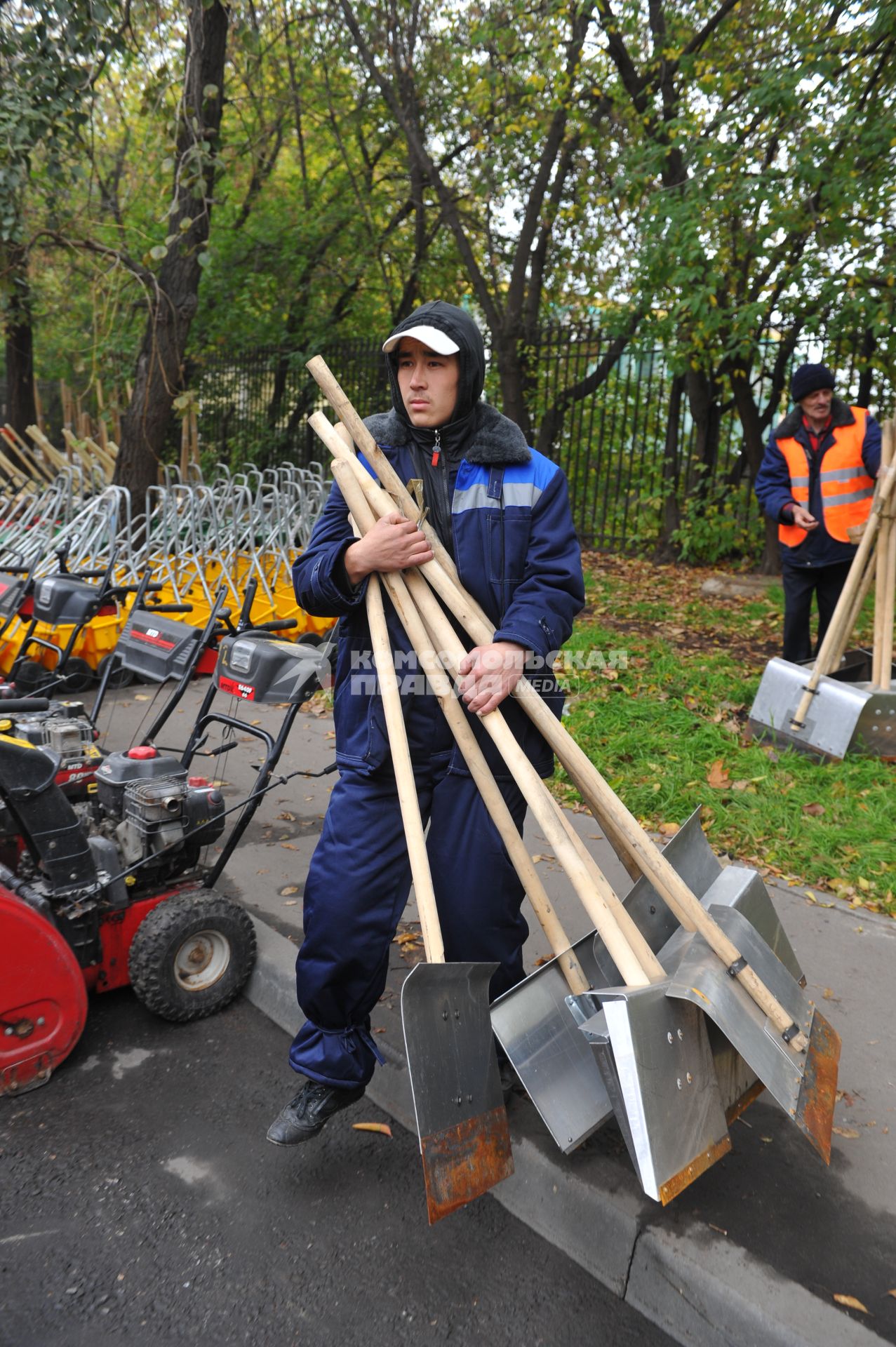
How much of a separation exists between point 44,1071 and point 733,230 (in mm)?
8666

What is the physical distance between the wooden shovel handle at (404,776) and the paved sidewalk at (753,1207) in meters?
0.76

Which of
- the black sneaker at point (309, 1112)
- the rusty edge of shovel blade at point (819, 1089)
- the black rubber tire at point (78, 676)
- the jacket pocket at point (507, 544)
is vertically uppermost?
the jacket pocket at point (507, 544)

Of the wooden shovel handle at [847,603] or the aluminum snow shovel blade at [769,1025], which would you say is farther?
the wooden shovel handle at [847,603]

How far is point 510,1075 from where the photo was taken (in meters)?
2.88

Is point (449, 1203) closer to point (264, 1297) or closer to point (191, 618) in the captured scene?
point (264, 1297)

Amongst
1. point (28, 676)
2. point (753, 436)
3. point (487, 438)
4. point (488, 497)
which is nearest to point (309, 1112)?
point (488, 497)

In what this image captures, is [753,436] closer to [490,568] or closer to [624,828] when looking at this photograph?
[490,568]

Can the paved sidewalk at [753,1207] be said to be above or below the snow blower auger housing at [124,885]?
below

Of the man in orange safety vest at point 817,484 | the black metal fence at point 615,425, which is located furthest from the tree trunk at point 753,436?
the man in orange safety vest at point 817,484

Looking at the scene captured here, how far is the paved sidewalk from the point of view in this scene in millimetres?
2170

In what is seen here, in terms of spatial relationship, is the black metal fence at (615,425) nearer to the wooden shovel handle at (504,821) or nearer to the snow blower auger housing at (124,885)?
the snow blower auger housing at (124,885)

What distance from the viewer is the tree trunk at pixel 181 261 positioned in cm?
855

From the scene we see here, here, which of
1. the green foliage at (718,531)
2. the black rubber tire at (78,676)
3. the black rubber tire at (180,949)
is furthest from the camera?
the green foliage at (718,531)

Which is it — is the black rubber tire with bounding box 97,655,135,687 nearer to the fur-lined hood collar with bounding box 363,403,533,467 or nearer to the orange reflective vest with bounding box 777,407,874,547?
the fur-lined hood collar with bounding box 363,403,533,467
